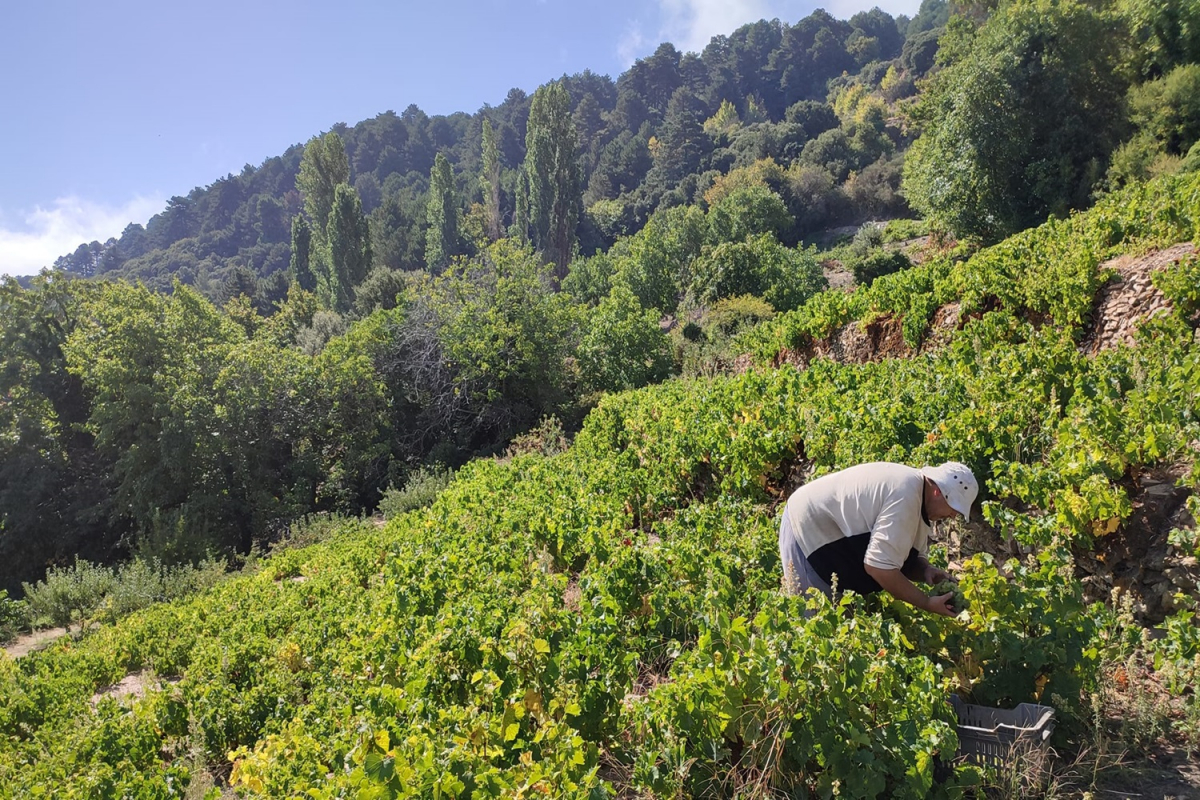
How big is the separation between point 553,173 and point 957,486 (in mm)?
49467

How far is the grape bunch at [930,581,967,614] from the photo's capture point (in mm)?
3395

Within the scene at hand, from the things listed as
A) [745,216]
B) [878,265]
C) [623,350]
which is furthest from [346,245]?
[878,265]

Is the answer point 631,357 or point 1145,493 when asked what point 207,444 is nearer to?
point 631,357

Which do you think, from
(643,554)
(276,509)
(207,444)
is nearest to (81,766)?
(643,554)

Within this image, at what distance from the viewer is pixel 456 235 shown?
195 ft

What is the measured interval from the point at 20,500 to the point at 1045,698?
22.3m

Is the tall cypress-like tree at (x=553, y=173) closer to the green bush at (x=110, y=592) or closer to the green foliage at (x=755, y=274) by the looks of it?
the green foliage at (x=755, y=274)

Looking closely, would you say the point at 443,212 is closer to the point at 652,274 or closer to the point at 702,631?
the point at 652,274

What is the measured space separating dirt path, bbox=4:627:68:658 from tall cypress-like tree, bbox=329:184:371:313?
3275 centimetres

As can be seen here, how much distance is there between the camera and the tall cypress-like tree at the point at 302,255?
58.2 m

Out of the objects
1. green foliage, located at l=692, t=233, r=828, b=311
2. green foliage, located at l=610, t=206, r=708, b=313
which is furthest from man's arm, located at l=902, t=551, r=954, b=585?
green foliage, located at l=610, t=206, r=708, b=313

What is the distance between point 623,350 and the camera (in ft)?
56.9

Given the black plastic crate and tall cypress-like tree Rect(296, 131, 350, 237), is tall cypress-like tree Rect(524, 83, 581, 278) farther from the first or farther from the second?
the black plastic crate

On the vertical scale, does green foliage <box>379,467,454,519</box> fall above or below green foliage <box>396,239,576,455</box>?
below
